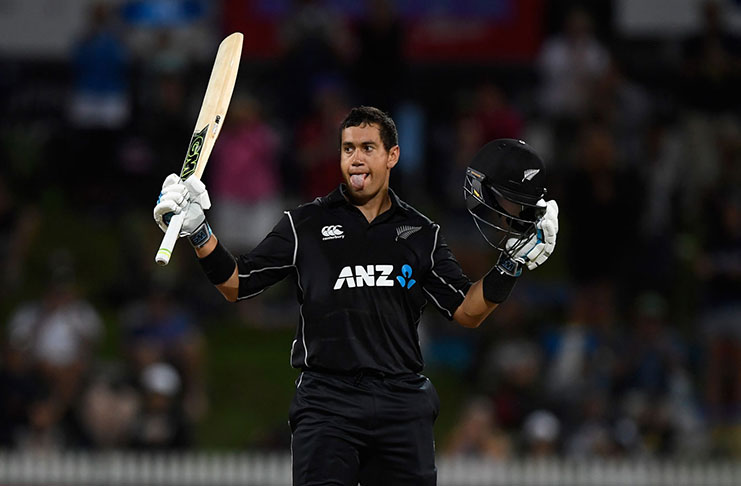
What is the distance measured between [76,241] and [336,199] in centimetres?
1025

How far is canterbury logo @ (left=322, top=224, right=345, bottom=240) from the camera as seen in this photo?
6125 mm

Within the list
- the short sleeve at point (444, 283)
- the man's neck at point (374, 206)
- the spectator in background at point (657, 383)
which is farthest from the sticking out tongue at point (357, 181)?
the spectator in background at point (657, 383)

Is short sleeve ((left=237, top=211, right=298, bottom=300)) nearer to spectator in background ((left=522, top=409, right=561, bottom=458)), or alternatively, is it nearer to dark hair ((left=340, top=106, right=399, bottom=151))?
dark hair ((left=340, top=106, right=399, bottom=151))

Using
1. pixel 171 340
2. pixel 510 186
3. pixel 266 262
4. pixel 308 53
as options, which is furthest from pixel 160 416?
pixel 510 186

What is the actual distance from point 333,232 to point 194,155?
73 centimetres

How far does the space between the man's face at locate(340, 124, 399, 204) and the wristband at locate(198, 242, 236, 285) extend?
624 mm

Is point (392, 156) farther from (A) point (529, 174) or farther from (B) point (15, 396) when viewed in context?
(B) point (15, 396)

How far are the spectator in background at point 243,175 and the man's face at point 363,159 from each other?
7.65 metres

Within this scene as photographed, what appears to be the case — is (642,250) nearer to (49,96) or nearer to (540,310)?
(540,310)

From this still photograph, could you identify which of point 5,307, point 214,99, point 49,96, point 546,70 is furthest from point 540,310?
point 214,99

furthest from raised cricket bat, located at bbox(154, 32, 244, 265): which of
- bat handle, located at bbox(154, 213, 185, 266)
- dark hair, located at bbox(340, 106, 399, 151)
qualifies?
dark hair, located at bbox(340, 106, 399, 151)

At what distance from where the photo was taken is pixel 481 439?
11.6 meters

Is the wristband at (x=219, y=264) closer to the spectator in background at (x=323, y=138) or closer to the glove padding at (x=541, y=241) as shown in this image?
the glove padding at (x=541, y=241)

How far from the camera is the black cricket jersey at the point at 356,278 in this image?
236 inches
